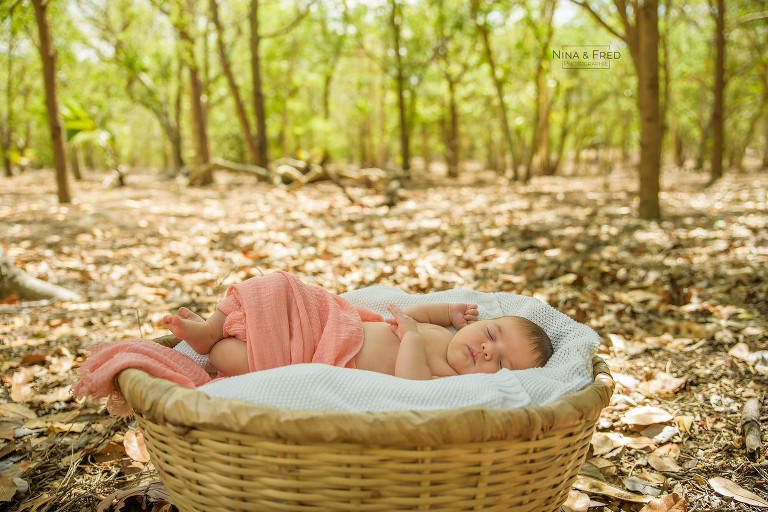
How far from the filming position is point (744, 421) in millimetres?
2055

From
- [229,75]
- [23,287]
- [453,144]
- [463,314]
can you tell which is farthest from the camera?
[453,144]

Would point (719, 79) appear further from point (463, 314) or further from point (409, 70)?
point (463, 314)

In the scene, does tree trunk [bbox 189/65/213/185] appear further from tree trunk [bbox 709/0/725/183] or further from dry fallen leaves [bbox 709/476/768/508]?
dry fallen leaves [bbox 709/476/768/508]

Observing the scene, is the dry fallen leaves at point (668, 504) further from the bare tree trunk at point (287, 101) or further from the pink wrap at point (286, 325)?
the bare tree trunk at point (287, 101)

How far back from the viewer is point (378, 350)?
204 centimetres

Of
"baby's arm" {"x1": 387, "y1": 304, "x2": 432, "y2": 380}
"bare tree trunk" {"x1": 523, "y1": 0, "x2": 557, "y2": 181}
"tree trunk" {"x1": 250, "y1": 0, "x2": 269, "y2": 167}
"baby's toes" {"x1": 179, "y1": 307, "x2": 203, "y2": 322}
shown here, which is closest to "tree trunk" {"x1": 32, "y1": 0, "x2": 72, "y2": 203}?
"tree trunk" {"x1": 250, "y1": 0, "x2": 269, "y2": 167}

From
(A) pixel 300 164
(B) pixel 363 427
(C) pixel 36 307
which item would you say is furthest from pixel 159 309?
(A) pixel 300 164

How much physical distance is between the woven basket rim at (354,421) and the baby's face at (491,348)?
0.61 m

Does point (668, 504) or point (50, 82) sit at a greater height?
point (50, 82)

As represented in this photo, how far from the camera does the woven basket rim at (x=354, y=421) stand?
1.18 metres

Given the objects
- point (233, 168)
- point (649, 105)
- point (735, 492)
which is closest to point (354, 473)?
point (735, 492)

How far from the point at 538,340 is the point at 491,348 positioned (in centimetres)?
17

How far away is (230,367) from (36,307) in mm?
2067

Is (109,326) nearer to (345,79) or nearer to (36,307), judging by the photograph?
(36,307)
